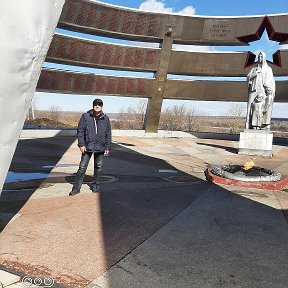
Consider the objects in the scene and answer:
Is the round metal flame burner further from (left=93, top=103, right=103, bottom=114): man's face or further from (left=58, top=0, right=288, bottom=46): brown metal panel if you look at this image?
(left=58, top=0, right=288, bottom=46): brown metal panel

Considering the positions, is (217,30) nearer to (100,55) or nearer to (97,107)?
(100,55)

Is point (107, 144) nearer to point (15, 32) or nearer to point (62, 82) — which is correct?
point (15, 32)

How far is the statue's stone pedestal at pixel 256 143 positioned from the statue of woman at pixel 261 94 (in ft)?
1.66

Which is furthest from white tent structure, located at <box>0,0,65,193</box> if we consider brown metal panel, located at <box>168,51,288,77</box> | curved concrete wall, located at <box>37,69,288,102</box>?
brown metal panel, located at <box>168,51,288,77</box>

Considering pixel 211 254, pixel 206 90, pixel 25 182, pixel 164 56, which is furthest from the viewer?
pixel 206 90

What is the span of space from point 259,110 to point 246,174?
26.4 feet

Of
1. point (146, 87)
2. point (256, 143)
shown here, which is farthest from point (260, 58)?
point (146, 87)

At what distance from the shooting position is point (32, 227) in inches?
158

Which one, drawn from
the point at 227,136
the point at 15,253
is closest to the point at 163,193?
the point at 15,253

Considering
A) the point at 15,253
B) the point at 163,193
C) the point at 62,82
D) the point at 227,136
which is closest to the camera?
the point at 15,253

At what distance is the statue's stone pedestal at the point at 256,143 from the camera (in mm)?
14424

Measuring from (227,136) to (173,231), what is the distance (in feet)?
75.0

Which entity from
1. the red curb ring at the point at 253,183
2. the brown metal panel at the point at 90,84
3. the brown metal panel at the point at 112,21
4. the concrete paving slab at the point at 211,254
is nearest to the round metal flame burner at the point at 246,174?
the red curb ring at the point at 253,183

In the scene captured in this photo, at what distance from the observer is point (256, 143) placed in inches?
576
